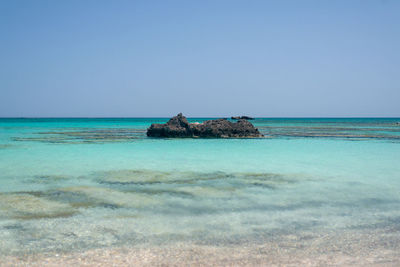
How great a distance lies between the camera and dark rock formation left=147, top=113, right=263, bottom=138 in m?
26.2

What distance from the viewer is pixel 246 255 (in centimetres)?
400

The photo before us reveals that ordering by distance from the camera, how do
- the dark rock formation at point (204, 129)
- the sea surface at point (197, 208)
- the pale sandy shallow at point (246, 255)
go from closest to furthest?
1. the pale sandy shallow at point (246, 255)
2. the sea surface at point (197, 208)
3. the dark rock formation at point (204, 129)

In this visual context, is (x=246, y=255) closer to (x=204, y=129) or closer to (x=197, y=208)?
(x=197, y=208)

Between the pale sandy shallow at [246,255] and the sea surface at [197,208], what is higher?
the sea surface at [197,208]

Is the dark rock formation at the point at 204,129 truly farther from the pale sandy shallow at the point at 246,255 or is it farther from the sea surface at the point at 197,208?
the pale sandy shallow at the point at 246,255

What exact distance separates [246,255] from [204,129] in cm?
2230

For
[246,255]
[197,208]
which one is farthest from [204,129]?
[246,255]

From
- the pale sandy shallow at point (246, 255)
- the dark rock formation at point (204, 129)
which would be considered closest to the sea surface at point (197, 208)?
the pale sandy shallow at point (246, 255)

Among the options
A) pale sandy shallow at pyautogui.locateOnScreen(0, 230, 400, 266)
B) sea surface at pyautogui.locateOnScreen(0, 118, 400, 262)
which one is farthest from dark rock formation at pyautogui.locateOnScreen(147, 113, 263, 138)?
pale sandy shallow at pyautogui.locateOnScreen(0, 230, 400, 266)

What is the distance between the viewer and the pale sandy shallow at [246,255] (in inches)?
150

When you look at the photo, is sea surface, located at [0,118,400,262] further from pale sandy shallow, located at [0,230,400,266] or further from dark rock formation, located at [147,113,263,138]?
dark rock formation, located at [147,113,263,138]

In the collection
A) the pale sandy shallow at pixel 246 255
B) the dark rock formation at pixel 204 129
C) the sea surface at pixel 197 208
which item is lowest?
the pale sandy shallow at pixel 246 255

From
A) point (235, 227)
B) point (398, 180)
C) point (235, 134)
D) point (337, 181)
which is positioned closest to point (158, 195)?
point (235, 227)

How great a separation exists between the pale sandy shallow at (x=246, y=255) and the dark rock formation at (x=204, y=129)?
21.8 metres
